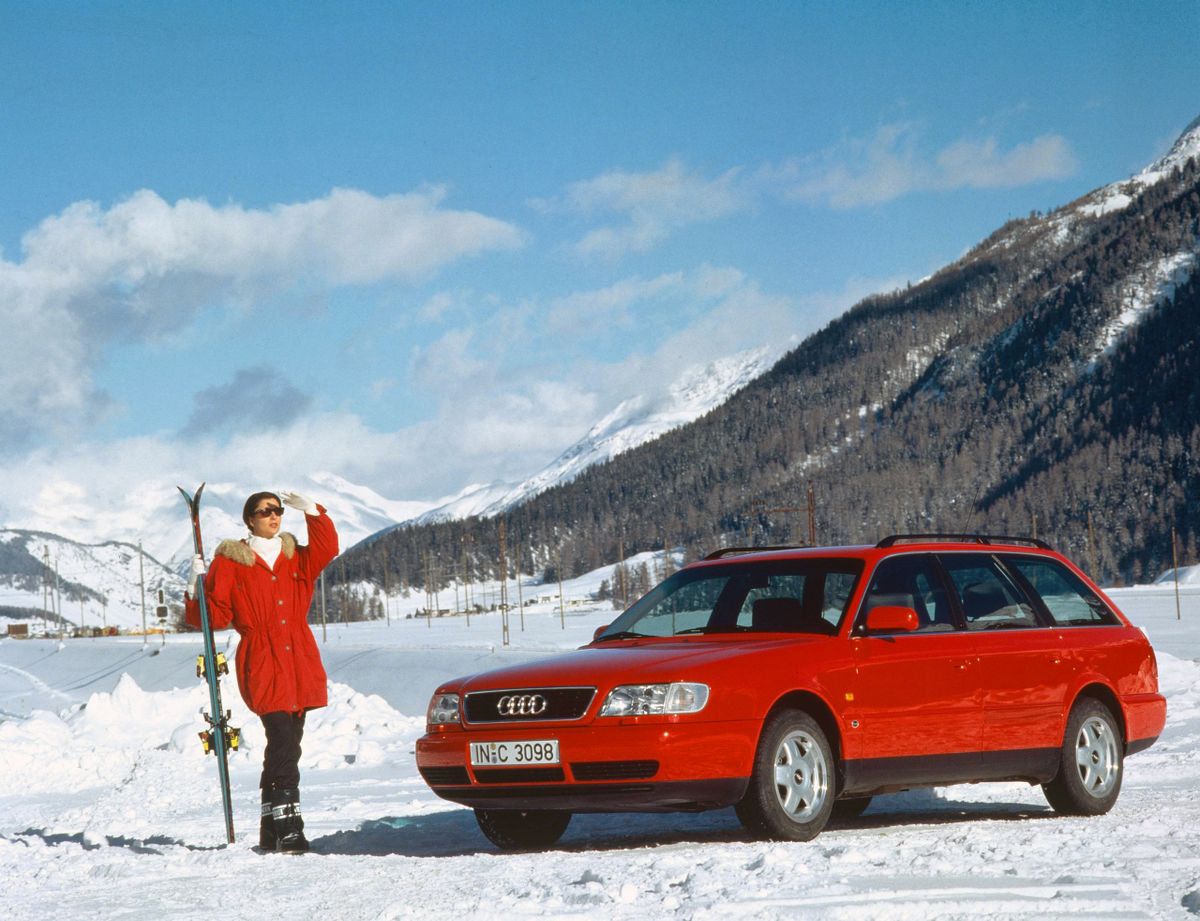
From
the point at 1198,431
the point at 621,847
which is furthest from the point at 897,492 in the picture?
the point at 621,847

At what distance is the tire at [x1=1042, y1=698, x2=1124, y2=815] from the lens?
8984 mm

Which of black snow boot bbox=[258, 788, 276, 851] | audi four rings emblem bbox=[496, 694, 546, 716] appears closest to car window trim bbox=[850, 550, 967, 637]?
audi four rings emblem bbox=[496, 694, 546, 716]

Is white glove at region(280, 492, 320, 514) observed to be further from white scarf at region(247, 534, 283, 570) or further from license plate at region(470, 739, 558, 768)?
license plate at region(470, 739, 558, 768)

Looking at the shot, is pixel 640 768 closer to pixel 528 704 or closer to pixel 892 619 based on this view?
pixel 528 704

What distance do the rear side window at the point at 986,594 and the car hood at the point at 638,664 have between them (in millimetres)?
1269

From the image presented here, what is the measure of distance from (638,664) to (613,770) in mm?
531

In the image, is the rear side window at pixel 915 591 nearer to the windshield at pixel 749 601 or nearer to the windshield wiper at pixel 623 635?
the windshield at pixel 749 601

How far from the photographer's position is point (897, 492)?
189m

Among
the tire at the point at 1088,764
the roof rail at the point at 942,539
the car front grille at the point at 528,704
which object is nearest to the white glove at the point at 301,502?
the car front grille at the point at 528,704

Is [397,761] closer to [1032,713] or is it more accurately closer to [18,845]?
[18,845]

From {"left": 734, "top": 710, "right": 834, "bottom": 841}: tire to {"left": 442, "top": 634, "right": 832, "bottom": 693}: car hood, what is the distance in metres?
0.39

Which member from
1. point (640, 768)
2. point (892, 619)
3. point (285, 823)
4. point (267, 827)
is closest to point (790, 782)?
point (640, 768)

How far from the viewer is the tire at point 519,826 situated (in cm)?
852

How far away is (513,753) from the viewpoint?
7.84m
